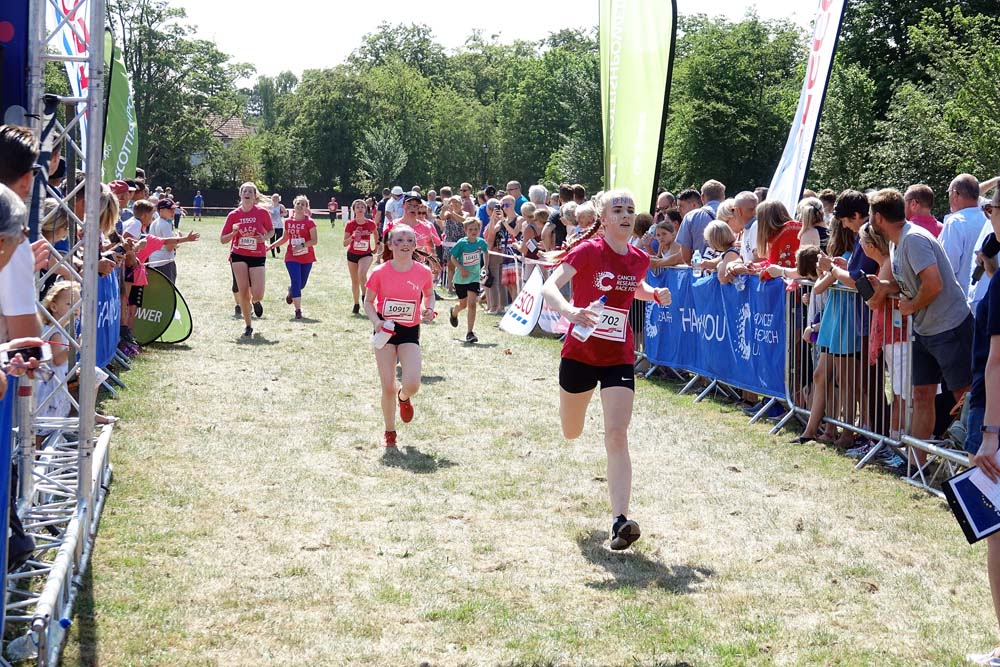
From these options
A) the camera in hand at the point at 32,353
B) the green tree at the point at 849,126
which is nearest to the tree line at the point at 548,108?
the green tree at the point at 849,126

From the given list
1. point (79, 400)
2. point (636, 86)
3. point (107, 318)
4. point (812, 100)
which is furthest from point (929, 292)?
point (107, 318)

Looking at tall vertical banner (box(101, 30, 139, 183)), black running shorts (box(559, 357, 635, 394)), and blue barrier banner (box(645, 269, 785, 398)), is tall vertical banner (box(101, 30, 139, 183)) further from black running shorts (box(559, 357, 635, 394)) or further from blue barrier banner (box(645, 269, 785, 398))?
black running shorts (box(559, 357, 635, 394))

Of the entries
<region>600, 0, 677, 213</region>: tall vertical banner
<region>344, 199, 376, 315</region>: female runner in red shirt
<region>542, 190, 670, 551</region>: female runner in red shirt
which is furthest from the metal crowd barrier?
<region>344, 199, 376, 315</region>: female runner in red shirt

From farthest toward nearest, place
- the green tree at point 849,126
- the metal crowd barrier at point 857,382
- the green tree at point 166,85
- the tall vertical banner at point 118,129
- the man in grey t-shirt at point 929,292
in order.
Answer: the green tree at point 166,85
the green tree at point 849,126
the tall vertical banner at point 118,129
the metal crowd barrier at point 857,382
the man in grey t-shirt at point 929,292

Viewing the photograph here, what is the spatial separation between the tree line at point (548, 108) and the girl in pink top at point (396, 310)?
30264mm

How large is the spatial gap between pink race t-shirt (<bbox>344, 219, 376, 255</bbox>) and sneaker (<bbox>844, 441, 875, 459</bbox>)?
10792 millimetres

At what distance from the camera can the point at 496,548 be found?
20.5ft

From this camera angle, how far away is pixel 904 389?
7859 mm

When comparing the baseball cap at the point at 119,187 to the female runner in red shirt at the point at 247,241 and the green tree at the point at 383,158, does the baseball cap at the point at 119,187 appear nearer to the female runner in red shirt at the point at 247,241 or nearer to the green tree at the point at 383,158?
the female runner in red shirt at the point at 247,241

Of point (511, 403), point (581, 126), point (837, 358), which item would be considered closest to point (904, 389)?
point (837, 358)

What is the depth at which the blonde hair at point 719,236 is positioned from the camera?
Result: 10539 mm

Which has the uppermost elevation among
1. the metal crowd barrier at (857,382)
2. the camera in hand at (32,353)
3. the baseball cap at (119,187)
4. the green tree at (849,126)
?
the green tree at (849,126)

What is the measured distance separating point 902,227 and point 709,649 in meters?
3.79

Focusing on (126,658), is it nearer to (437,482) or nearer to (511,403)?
(437,482)
